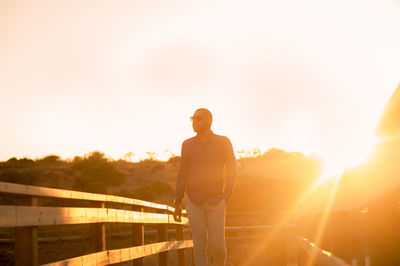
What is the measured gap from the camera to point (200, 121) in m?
6.60

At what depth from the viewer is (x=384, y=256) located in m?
1.87

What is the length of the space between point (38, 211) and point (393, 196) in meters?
2.65

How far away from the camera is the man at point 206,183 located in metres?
6.57

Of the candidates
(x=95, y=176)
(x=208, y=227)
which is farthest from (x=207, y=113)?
(x=95, y=176)

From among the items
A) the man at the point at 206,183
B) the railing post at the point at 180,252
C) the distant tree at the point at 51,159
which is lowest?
the railing post at the point at 180,252

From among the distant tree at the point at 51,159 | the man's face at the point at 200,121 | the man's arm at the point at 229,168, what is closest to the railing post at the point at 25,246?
the man's face at the point at 200,121

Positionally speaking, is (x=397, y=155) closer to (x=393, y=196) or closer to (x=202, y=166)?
(x=393, y=196)

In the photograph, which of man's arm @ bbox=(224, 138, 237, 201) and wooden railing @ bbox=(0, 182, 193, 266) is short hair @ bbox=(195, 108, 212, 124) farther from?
wooden railing @ bbox=(0, 182, 193, 266)

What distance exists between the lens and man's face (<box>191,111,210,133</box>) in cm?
658

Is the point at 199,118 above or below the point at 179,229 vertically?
above

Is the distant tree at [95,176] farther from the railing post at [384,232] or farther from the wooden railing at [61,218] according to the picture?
the railing post at [384,232]

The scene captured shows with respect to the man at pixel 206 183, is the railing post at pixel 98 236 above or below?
below

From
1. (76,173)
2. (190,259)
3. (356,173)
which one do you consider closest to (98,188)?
(76,173)

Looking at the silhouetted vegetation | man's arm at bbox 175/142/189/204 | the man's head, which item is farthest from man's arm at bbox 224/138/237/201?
the silhouetted vegetation
